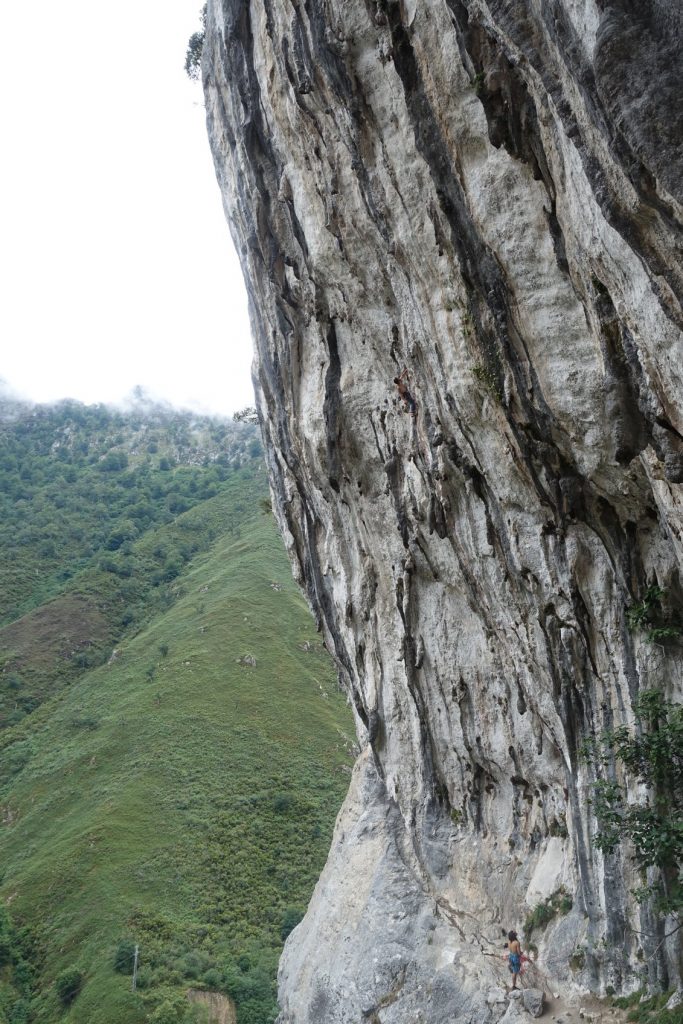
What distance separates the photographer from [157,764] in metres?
49.8

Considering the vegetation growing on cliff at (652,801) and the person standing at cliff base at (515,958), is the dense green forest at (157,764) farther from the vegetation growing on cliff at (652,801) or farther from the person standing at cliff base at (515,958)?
the vegetation growing on cliff at (652,801)

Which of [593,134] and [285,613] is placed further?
[285,613]

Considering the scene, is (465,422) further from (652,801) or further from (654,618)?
(652,801)

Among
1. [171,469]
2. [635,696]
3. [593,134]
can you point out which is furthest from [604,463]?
[171,469]

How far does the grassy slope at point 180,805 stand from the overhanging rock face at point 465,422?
16350 mm

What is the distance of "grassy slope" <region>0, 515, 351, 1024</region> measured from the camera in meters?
36.4

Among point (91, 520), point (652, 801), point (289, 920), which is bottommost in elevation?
point (289, 920)

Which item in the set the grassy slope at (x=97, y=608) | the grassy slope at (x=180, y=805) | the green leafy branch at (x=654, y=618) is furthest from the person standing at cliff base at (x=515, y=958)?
the grassy slope at (x=97, y=608)

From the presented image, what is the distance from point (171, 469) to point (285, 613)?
6866 cm

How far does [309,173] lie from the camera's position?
1530cm

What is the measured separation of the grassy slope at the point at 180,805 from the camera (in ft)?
119

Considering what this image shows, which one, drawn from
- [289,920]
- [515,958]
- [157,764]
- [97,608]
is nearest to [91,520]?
[97,608]

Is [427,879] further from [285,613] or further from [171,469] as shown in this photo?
[171,469]

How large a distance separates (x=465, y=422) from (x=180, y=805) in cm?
4019
